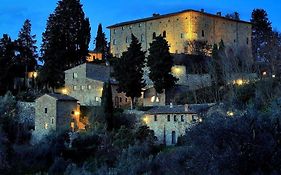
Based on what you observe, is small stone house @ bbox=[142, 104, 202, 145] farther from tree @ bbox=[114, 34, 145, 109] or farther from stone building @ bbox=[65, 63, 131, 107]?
stone building @ bbox=[65, 63, 131, 107]

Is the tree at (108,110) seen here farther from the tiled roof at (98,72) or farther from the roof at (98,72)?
the roof at (98,72)

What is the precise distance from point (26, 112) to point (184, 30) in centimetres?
2369

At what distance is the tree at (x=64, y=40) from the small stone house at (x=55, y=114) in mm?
6824

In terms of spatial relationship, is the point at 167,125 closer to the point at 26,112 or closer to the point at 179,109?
the point at 179,109

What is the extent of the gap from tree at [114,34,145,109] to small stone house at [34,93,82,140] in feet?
14.3

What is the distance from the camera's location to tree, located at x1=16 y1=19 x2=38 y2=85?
51.9 meters

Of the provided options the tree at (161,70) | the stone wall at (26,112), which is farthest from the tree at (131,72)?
the stone wall at (26,112)

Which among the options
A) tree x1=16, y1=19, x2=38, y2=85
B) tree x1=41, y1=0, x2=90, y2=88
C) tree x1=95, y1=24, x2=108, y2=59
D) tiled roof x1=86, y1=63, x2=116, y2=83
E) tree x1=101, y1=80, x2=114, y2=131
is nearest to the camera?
tree x1=101, y1=80, x2=114, y2=131

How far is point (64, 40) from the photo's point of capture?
46719 millimetres

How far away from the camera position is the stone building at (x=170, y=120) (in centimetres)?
3356

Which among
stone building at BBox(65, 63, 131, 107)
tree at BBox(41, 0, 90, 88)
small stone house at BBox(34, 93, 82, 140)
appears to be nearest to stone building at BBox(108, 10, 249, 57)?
tree at BBox(41, 0, 90, 88)

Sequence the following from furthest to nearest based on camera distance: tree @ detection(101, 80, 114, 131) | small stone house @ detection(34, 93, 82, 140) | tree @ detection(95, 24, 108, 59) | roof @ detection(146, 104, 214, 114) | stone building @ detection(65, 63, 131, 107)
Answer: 1. tree @ detection(95, 24, 108, 59)
2. stone building @ detection(65, 63, 131, 107)
3. small stone house @ detection(34, 93, 82, 140)
4. tree @ detection(101, 80, 114, 131)
5. roof @ detection(146, 104, 214, 114)

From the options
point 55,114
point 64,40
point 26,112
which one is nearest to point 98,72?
point 64,40

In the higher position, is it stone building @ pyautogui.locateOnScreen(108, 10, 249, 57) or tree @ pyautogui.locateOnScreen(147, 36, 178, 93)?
stone building @ pyautogui.locateOnScreen(108, 10, 249, 57)
